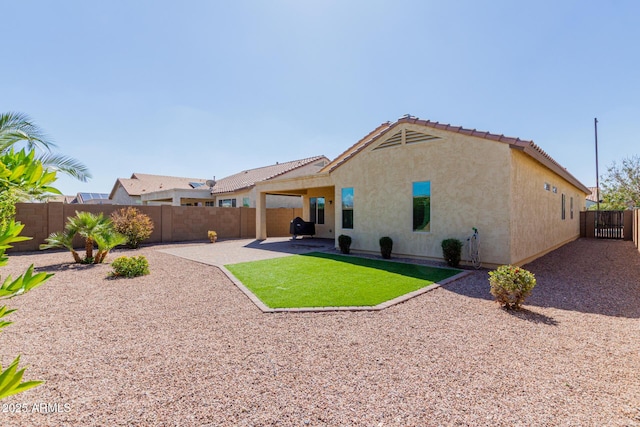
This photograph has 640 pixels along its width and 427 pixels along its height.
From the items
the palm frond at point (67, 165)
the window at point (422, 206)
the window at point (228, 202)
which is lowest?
the window at point (422, 206)

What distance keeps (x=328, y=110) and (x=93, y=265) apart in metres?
12.5

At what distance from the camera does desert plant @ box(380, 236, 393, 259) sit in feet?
38.6

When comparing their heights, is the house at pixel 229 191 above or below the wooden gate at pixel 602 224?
above

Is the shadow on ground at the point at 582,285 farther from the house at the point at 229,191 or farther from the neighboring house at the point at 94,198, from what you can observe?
the neighboring house at the point at 94,198

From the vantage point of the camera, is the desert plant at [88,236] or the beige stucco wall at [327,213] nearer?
the desert plant at [88,236]

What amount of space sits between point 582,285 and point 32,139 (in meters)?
15.3

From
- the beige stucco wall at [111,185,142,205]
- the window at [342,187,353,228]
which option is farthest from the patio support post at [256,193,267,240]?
the beige stucco wall at [111,185,142,205]

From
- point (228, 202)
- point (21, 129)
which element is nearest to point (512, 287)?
point (21, 129)

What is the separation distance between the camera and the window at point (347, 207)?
13.8 metres

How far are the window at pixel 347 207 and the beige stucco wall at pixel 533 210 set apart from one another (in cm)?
646

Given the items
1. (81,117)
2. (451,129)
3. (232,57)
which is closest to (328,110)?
(232,57)

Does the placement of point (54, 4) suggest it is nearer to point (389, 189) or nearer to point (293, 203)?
point (389, 189)

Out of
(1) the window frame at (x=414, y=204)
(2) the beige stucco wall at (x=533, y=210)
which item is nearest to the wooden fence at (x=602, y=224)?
(2) the beige stucco wall at (x=533, y=210)

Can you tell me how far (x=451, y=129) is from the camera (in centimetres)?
1034
